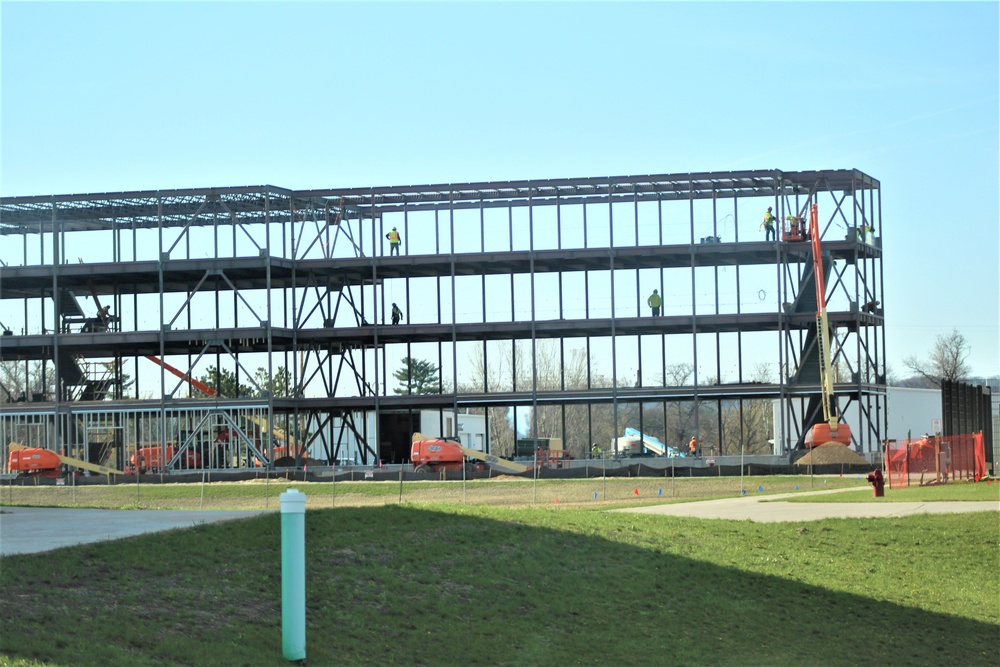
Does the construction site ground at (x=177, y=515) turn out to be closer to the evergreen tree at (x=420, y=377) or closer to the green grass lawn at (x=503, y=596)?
the green grass lawn at (x=503, y=596)

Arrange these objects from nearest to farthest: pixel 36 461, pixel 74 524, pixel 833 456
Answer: pixel 74 524 < pixel 833 456 < pixel 36 461

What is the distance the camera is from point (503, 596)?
15109 mm

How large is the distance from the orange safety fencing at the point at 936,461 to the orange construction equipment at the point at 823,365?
Answer: 382 inches

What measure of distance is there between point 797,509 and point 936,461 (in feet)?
47.5

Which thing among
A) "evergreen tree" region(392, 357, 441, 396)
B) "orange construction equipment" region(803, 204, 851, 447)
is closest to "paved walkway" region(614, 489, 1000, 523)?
"orange construction equipment" region(803, 204, 851, 447)

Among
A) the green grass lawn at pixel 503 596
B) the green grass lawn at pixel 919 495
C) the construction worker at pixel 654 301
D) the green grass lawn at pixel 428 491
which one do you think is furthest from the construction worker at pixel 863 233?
the green grass lawn at pixel 503 596

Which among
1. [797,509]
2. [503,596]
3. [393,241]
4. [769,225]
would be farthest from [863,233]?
[503,596]

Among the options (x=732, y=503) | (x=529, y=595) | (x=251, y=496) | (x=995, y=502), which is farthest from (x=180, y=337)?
(x=529, y=595)

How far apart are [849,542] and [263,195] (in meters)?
41.4

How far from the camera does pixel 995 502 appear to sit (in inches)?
1200

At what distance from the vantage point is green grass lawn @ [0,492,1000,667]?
37.7 ft

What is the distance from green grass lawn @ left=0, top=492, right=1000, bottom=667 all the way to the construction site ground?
61.6 inches

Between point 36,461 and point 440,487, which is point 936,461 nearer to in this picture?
point 440,487

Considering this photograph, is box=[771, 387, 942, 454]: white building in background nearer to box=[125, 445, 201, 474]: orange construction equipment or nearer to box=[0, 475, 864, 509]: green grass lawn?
box=[0, 475, 864, 509]: green grass lawn
